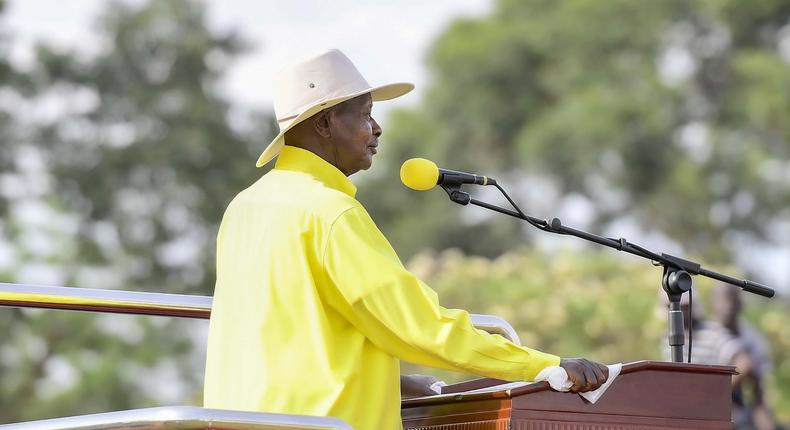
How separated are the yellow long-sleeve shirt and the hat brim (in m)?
0.24

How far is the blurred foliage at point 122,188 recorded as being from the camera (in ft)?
60.8

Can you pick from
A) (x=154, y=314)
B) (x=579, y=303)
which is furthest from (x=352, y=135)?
(x=579, y=303)

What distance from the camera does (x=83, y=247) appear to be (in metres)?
19.1

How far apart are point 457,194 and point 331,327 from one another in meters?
0.55

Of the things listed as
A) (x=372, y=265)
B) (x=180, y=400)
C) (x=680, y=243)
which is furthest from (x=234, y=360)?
(x=680, y=243)

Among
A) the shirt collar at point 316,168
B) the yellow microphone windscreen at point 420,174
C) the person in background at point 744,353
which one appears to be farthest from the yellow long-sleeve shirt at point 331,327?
the person in background at point 744,353

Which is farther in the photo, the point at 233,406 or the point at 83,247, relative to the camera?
the point at 83,247

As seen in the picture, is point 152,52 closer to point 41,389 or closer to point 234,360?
point 41,389

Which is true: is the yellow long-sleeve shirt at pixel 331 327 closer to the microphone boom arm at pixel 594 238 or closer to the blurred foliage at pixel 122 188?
the microphone boom arm at pixel 594 238

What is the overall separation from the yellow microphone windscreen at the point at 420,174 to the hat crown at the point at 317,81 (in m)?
0.23

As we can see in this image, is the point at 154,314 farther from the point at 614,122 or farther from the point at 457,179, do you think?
the point at 614,122

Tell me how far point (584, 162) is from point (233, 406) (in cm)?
2321

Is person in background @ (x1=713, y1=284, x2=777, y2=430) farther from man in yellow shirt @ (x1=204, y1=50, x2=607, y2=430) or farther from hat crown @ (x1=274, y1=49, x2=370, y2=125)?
man in yellow shirt @ (x1=204, y1=50, x2=607, y2=430)

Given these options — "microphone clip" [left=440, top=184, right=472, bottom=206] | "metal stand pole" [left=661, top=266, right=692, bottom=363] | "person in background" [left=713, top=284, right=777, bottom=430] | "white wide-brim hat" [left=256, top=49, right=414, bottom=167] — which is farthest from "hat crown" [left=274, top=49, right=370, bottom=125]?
"person in background" [left=713, top=284, right=777, bottom=430]
